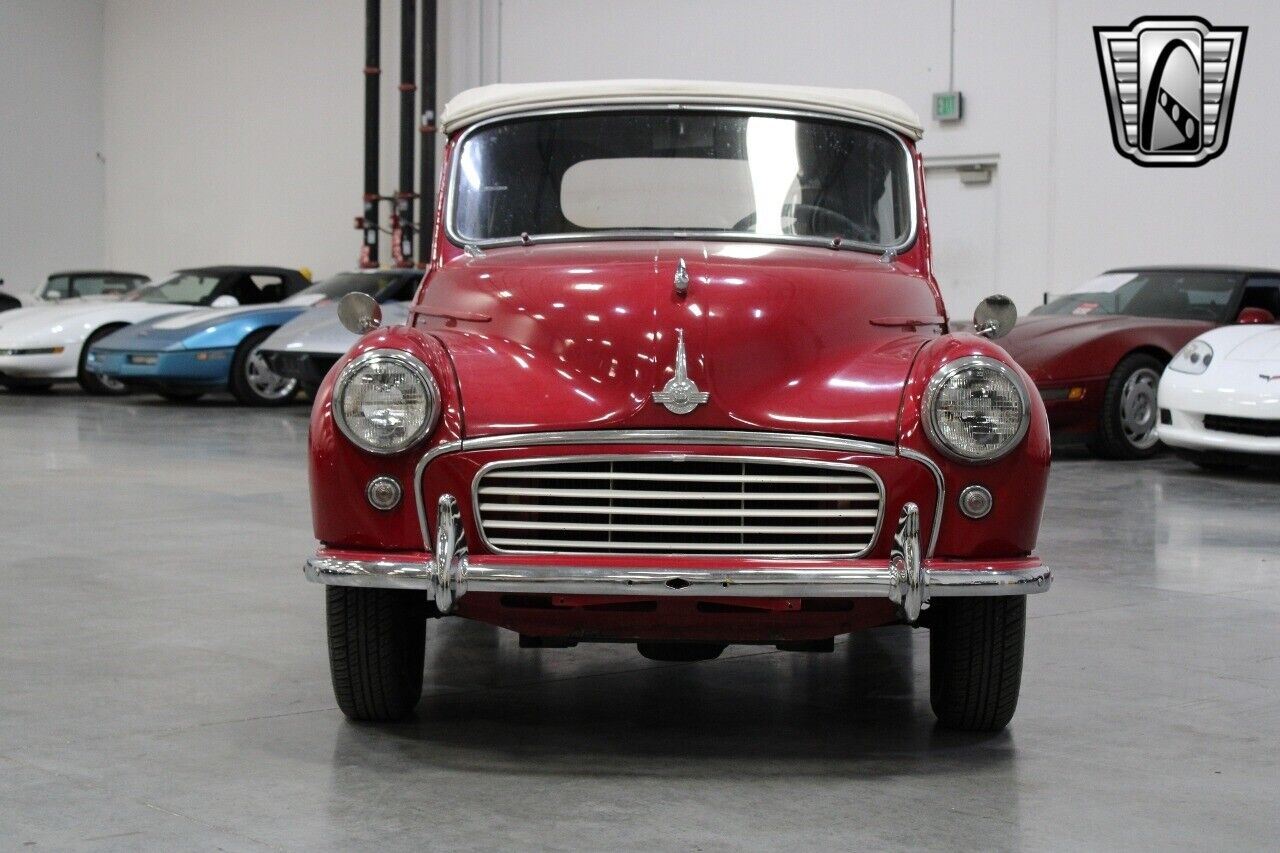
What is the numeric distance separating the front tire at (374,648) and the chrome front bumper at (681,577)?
0.67ft

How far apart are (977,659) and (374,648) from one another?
1359 mm

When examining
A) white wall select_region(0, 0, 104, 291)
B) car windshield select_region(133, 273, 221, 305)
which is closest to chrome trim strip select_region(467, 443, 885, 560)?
car windshield select_region(133, 273, 221, 305)

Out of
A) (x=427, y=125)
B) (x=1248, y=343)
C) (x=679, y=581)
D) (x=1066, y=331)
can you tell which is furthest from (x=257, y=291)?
(x=679, y=581)

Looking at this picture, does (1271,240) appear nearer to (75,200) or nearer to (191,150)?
(191,150)

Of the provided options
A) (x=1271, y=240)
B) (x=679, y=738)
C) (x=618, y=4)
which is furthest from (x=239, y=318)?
(x=679, y=738)

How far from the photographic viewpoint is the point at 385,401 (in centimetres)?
358

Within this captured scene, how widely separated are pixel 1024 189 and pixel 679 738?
12.1 meters

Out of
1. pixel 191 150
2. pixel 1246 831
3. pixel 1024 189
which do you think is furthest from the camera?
pixel 191 150

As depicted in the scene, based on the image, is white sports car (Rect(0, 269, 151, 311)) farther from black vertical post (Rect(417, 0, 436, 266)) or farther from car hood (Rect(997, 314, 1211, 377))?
car hood (Rect(997, 314, 1211, 377))

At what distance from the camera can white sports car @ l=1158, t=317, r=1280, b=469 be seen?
9117 mm

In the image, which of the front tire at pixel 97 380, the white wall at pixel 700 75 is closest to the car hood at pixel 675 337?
the white wall at pixel 700 75

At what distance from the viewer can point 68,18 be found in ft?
76.6

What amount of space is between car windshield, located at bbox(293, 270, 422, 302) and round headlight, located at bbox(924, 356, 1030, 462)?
10419mm

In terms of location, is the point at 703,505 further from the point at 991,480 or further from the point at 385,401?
the point at 385,401
